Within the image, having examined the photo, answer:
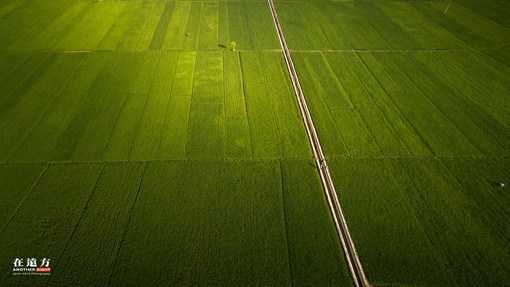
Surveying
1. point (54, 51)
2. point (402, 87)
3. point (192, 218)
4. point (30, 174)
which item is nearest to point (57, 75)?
point (54, 51)

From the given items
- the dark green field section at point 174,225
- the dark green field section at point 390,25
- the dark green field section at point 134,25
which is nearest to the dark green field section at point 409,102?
the dark green field section at point 390,25

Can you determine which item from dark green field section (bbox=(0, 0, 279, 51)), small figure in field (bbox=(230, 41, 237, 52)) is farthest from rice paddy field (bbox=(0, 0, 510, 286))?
small figure in field (bbox=(230, 41, 237, 52))

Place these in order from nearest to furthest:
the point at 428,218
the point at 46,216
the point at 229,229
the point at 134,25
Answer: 1. the point at 229,229
2. the point at 46,216
3. the point at 428,218
4. the point at 134,25

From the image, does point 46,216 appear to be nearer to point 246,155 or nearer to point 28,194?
point 28,194

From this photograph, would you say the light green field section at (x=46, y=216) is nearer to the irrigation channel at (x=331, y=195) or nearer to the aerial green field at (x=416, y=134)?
the irrigation channel at (x=331, y=195)

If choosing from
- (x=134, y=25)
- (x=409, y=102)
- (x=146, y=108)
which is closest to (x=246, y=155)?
(x=146, y=108)

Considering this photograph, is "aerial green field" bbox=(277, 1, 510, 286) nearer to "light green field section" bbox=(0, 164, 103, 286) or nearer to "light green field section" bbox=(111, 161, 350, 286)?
"light green field section" bbox=(111, 161, 350, 286)
